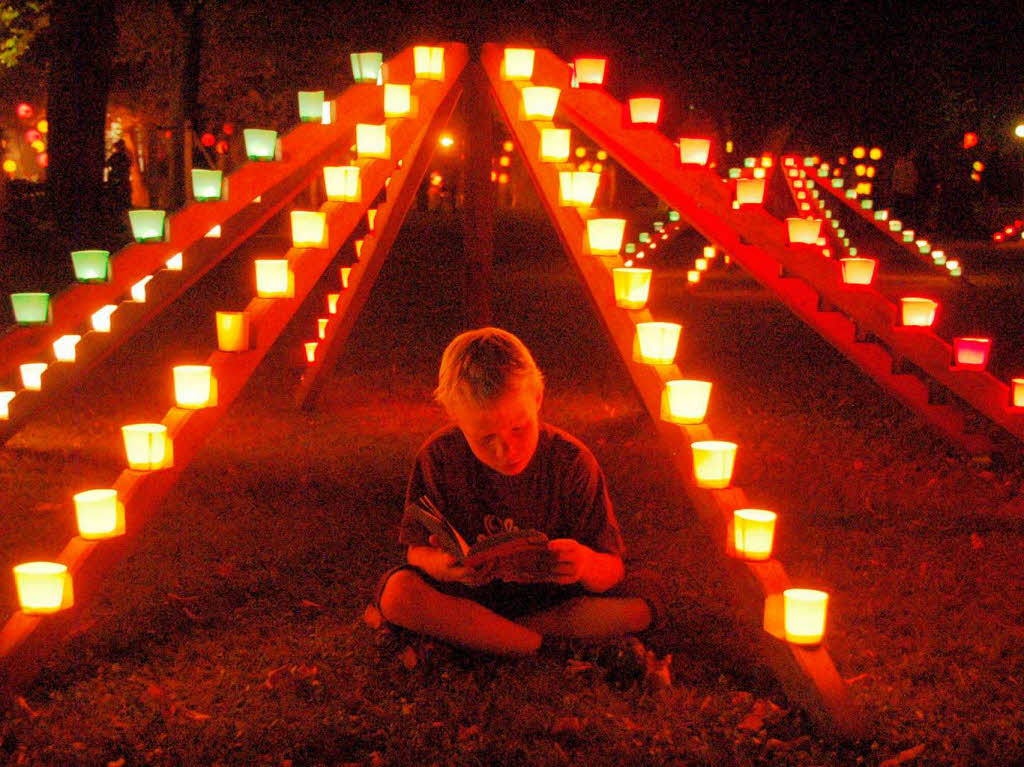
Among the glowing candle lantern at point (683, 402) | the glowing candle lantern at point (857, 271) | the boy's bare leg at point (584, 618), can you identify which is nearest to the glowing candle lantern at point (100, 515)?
the boy's bare leg at point (584, 618)

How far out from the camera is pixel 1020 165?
1431 inches

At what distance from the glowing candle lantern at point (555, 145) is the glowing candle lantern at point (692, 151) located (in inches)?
19.2

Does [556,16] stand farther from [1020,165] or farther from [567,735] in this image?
[1020,165]

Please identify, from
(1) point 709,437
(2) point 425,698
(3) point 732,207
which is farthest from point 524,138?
(2) point 425,698

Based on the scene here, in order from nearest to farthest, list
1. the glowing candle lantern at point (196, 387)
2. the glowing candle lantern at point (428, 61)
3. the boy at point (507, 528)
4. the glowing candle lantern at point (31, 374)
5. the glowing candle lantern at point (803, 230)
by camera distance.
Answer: the boy at point (507, 528), the glowing candle lantern at point (196, 387), the glowing candle lantern at point (428, 61), the glowing candle lantern at point (803, 230), the glowing candle lantern at point (31, 374)

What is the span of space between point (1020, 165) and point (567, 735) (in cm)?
3757

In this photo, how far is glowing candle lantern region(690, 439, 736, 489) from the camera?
150 inches

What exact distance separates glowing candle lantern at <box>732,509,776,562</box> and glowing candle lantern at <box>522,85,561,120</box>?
2.19m

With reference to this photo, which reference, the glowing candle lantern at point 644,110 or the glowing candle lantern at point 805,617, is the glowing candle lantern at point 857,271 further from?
the glowing candle lantern at point 805,617

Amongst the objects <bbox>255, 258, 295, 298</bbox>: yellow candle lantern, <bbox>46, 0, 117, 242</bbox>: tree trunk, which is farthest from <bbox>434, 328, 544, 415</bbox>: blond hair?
<bbox>46, 0, 117, 242</bbox>: tree trunk

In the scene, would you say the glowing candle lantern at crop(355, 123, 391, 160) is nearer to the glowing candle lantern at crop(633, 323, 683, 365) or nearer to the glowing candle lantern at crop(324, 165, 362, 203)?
the glowing candle lantern at crop(324, 165, 362, 203)

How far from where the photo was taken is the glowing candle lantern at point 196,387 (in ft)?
13.0

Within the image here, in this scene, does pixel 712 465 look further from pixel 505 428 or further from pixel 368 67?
pixel 368 67

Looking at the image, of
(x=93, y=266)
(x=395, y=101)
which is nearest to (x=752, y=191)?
(x=395, y=101)
